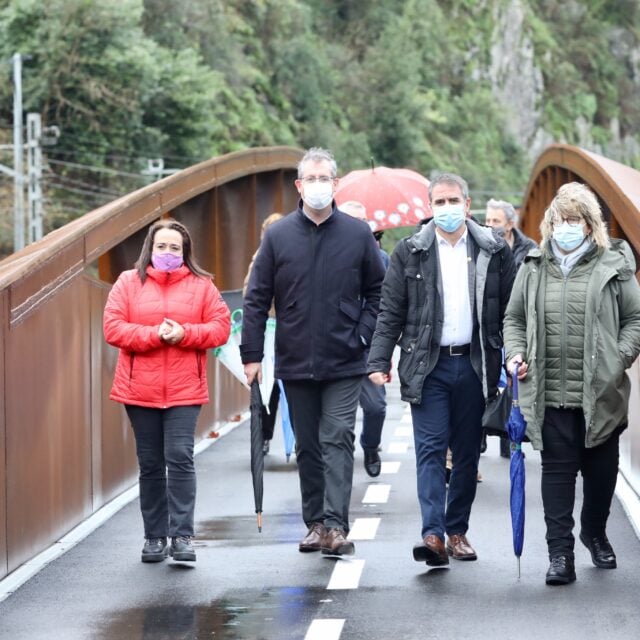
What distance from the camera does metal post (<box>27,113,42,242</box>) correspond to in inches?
1790

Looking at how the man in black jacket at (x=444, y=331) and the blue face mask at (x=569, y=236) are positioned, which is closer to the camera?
the blue face mask at (x=569, y=236)

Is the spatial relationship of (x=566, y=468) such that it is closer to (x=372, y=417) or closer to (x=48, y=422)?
(x=48, y=422)

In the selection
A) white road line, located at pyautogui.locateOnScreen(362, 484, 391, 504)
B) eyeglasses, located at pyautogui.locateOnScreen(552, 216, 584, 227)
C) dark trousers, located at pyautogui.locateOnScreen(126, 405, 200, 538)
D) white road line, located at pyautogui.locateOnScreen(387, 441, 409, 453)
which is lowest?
white road line, located at pyautogui.locateOnScreen(387, 441, 409, 453)

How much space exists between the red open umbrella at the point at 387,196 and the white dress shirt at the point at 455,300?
5587mm

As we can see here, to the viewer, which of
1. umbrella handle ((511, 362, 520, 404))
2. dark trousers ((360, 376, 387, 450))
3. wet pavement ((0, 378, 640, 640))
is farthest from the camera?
dark trousers ((360, 376, 387, 450))

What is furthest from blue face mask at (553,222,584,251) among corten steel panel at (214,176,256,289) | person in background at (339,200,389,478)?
corten steel panel at (214,176,256,289)

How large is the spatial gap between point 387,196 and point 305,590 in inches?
291

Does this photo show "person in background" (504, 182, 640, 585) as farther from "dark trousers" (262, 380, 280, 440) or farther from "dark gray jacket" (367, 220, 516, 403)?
"dark trousers" (262, 380, 280, 440)

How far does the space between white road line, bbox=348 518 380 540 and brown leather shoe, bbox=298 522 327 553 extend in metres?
0.41

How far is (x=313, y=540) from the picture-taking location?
8.19 metres

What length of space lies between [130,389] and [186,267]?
666 mm

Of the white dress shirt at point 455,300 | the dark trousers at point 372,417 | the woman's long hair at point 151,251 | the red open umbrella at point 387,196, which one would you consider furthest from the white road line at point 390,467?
the white dress shirt at point 455,300

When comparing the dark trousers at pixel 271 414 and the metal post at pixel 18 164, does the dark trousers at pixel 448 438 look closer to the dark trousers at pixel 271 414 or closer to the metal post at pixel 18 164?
the dark trousers at pixel 271 414

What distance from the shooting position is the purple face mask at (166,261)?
26.6 ft
